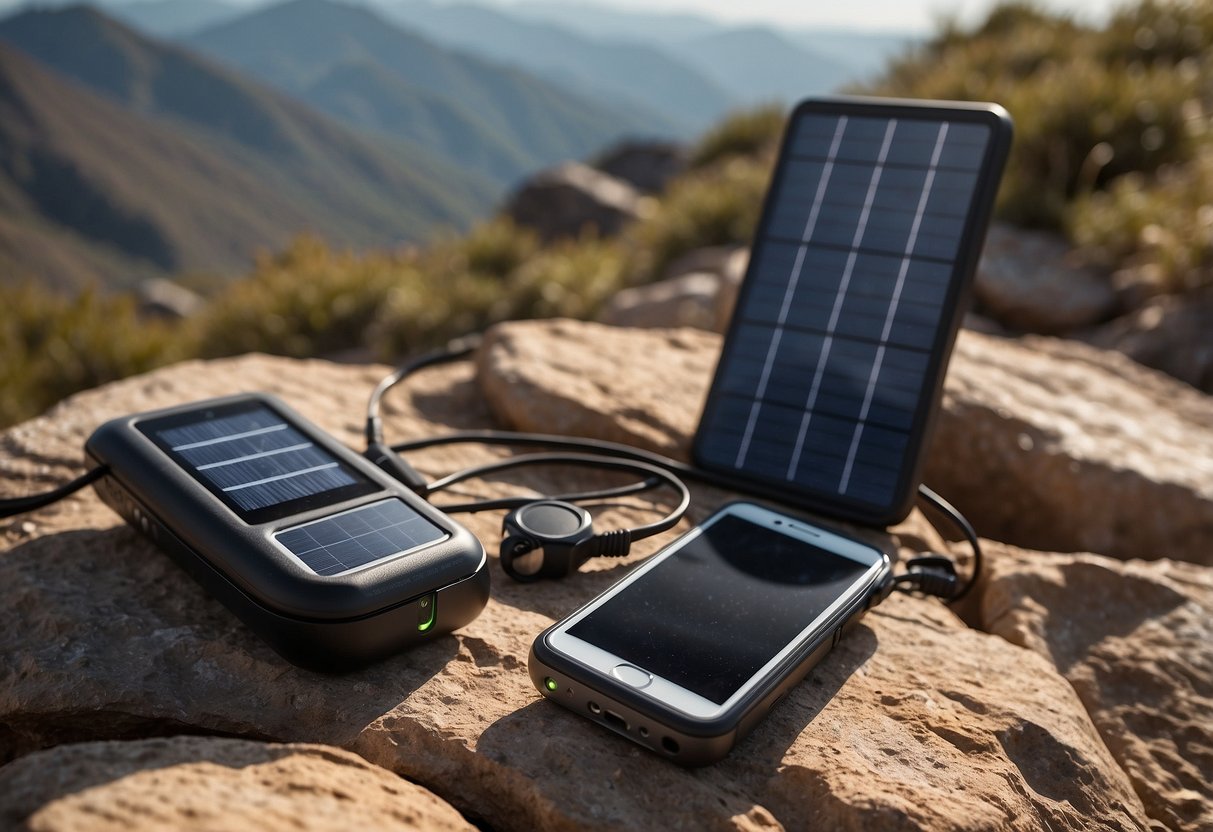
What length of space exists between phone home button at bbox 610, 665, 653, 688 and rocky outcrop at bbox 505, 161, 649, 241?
16064 millimetres

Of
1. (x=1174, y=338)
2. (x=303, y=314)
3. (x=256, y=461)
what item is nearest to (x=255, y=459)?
(x=256, y=461)

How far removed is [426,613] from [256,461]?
1.98ft

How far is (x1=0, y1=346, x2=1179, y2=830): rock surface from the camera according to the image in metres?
1.51

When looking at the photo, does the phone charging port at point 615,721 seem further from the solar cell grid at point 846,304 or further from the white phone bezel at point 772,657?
the solar cell grid at point 846,304

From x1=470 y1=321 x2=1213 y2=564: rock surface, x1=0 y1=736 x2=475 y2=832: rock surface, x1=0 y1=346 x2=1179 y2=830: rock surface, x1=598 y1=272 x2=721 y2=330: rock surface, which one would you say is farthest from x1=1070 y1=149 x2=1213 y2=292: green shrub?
x1=0 y1=736 x2=475 y2=832: rock surface

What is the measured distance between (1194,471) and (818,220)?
155 cm

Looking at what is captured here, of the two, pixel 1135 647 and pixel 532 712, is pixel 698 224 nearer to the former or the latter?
pixel 1135 647

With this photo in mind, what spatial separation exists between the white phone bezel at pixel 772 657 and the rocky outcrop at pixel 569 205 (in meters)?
15.5

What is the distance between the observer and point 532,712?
167 centimetres

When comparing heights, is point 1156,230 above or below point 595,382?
above

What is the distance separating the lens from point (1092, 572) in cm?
246

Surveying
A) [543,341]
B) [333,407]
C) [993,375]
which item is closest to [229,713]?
[333,407]

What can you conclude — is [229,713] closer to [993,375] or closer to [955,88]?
[993,375]

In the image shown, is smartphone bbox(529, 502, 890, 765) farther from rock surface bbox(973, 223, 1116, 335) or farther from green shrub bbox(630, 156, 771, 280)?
green shrub bbox(630, 156, 771, 280)
